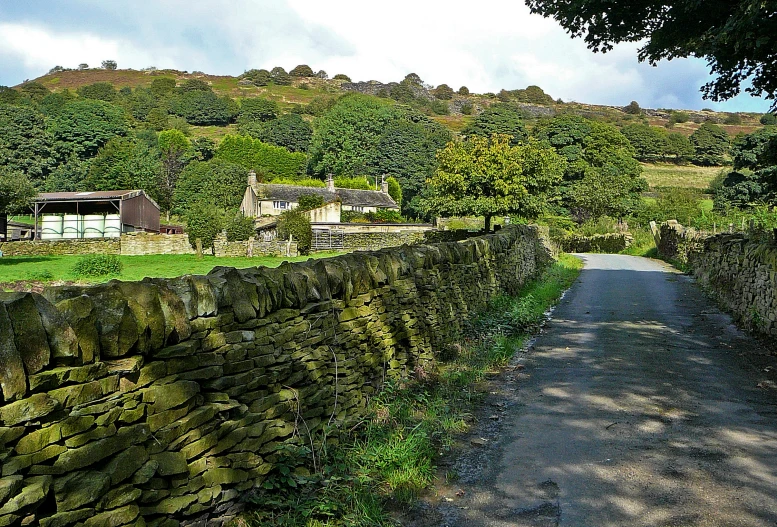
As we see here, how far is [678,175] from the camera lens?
86.3 m

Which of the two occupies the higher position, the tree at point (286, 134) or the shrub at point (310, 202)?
the tree at point (286, 134)

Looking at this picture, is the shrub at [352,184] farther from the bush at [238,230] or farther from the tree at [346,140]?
the bush at [238,230]

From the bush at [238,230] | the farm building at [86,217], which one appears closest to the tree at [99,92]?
the farm building at [86,217]

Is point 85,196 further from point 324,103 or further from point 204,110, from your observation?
point 324,103

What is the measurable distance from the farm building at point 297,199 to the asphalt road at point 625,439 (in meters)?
54.0

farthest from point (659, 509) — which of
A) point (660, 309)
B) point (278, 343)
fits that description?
point (660, 309)

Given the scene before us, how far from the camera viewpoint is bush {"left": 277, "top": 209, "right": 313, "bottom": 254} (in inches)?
1703

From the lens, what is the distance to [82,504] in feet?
9.23

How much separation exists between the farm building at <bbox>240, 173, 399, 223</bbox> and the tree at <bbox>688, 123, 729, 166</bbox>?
179 ft

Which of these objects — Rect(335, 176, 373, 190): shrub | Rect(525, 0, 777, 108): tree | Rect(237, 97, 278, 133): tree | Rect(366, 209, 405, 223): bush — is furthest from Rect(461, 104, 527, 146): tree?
Rect(525, 0, 777, 108): tree

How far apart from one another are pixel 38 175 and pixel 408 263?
Result: 91.5 m

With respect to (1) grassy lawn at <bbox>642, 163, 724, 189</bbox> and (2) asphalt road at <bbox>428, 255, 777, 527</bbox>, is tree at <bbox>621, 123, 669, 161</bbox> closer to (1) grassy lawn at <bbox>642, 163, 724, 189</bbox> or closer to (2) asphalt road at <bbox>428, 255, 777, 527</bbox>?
(1) grassy lawn at <bbox>642, 163, 724, 189</bbox>

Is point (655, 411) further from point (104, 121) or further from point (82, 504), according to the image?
point (104, 121)

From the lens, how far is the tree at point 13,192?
104 ft
